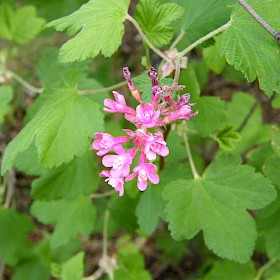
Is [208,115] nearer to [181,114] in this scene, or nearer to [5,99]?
[181,114]

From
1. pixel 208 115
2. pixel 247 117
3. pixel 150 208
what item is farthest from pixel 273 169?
pixel 247 117

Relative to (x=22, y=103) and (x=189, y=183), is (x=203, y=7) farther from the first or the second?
(x=22, y=103)

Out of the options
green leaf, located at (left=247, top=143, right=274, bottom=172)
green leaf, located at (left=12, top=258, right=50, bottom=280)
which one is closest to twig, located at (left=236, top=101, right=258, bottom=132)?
green leaf, located at (left=247, top=143, right=274, bottom=172)

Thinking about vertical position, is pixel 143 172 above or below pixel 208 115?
above

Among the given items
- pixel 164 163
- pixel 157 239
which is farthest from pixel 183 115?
pixel 157 239

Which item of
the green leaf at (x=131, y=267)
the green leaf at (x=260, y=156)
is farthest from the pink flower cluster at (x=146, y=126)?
the green leaf at (x=131, y=267)

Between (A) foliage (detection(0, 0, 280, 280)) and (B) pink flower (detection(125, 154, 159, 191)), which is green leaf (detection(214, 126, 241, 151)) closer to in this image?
(A) foliage (detection(0, 0, 280, 280))
